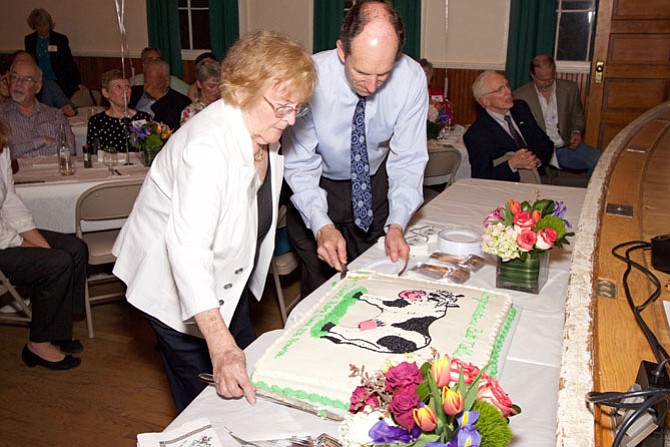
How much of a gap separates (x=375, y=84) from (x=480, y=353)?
2.82 feet

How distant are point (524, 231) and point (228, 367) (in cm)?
86

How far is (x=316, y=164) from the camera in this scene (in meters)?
2.25

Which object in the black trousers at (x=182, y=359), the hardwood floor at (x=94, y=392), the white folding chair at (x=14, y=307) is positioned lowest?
the hardwood floor at (x=94, y=392)

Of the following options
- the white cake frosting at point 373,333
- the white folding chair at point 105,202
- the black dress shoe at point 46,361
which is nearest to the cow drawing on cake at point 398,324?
the white cake frosting at point 373,333

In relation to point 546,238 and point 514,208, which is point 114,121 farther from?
point 546,238

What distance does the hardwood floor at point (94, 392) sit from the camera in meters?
2.53

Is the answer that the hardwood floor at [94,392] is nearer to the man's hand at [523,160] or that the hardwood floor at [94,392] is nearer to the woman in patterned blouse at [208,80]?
the man's hand at [523,160]

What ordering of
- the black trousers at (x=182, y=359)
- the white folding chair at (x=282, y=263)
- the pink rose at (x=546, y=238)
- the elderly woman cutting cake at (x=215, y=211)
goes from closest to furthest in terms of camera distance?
the elderly woman cutting cake at (x=215, y=211), the pink rose at (x=546, y=238), the black trousers at (x=182, y=359), the white folding chair at (x=282, y=263)

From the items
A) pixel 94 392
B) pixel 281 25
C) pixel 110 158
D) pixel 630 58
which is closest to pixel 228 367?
pixel 94 392

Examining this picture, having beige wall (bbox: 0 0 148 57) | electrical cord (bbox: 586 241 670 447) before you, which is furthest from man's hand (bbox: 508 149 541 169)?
beige wall (bbox: 0 0 148 57)

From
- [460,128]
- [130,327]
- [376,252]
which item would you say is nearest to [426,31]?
[460,128]

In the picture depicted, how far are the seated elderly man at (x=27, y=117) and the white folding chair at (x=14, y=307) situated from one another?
1064mm

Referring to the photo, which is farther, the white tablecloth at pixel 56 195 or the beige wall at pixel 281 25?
the beige wall at pixel 281 25

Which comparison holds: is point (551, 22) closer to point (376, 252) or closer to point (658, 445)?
point (376, 252)
